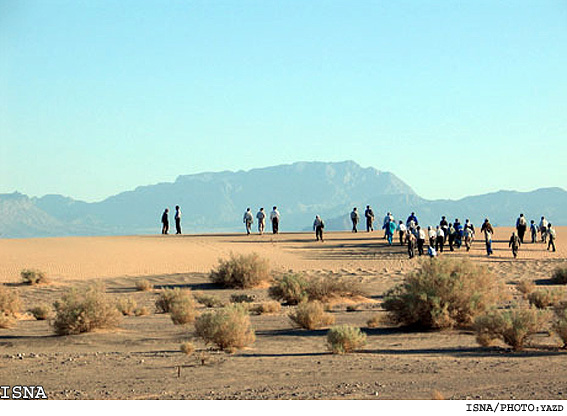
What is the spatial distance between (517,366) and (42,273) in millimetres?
21637

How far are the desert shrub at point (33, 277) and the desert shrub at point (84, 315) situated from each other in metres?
12.8

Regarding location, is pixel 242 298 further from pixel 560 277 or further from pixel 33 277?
pixel 560 277

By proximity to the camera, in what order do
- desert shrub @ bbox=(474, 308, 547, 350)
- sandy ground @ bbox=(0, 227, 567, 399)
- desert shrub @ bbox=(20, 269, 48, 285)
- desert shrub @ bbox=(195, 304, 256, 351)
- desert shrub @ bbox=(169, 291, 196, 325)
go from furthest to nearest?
desert shrub @ bbox=(20, 269, 48, 285) < desert shrub @ bbox=(169, 291, 196, 325) < desert shrub @ bbox=(195, 304, 256, 351) < desert shrub @ bbox=(474, 308, 547, 350) < sandy ground @ bbox=(0, 227, 567, 399)

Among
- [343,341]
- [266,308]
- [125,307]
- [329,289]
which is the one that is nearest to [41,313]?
[125,307]

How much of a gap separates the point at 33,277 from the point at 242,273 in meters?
7.81

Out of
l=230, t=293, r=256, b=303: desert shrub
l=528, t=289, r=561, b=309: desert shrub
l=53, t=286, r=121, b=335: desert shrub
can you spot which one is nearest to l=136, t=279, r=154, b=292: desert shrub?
l=230, t=293, r=256, b=303: desert shrub

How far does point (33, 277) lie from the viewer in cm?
2794

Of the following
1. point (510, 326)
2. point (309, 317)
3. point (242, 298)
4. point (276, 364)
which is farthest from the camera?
point (242, 298)

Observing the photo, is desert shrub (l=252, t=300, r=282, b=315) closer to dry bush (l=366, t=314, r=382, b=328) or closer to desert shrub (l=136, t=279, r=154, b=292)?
dry bush (l=366, t=314, r=382, b=328)

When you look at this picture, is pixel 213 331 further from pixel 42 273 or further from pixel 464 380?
pixel 42 273

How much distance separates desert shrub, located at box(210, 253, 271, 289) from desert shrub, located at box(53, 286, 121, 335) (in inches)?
446

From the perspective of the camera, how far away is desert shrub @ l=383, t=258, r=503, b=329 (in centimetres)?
1523

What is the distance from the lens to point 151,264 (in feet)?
113

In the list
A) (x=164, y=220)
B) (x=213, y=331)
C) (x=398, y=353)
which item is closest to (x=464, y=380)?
(x=398, y=353)
